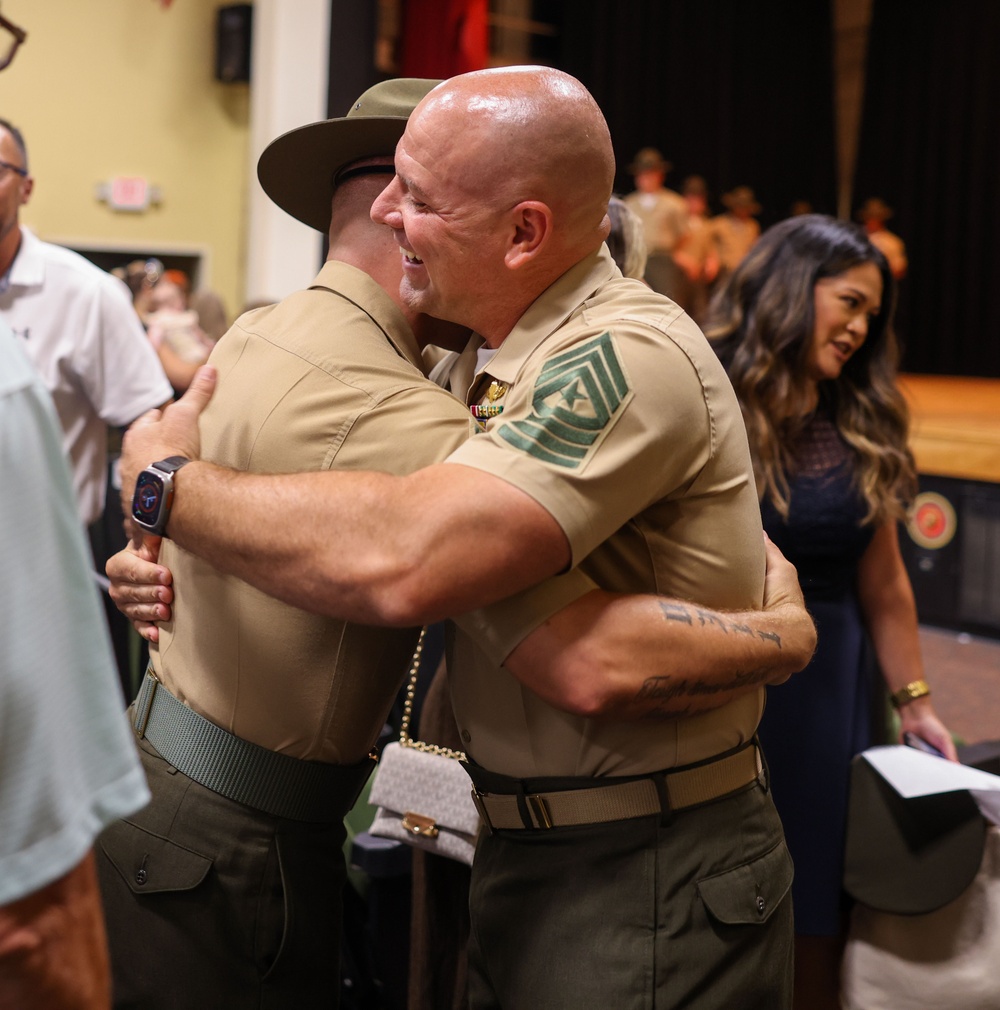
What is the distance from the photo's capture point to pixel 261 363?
4.13 feet

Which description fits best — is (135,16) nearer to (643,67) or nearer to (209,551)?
(643,67)

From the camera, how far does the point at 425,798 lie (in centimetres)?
173

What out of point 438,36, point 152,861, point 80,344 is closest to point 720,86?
point 438,36

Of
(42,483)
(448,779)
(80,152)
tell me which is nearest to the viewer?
(42,483)

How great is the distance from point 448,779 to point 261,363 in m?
0.73

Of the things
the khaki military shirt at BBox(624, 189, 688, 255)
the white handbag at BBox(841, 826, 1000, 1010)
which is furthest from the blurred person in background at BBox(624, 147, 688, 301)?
the white handbag at BBox(841, 826, 1000, 1010)

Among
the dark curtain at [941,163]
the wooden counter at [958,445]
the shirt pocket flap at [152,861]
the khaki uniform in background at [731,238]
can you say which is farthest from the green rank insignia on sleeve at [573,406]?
the dark curtain at [941,163]

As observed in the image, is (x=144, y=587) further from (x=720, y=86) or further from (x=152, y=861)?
(x=720, y=86)

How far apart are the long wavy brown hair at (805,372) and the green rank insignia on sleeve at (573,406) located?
49.8 inches

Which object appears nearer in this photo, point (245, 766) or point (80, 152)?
point (245, 766)

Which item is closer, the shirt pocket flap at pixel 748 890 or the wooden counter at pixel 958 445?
the shirt pocket flap at pixel 748 890

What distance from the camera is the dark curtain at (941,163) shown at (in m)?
12.6

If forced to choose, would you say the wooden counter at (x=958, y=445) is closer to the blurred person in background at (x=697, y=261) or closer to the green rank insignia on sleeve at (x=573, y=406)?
the blurred person in background at (x=697, y=261)

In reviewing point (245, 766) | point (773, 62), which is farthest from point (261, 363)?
point (773, 62)
